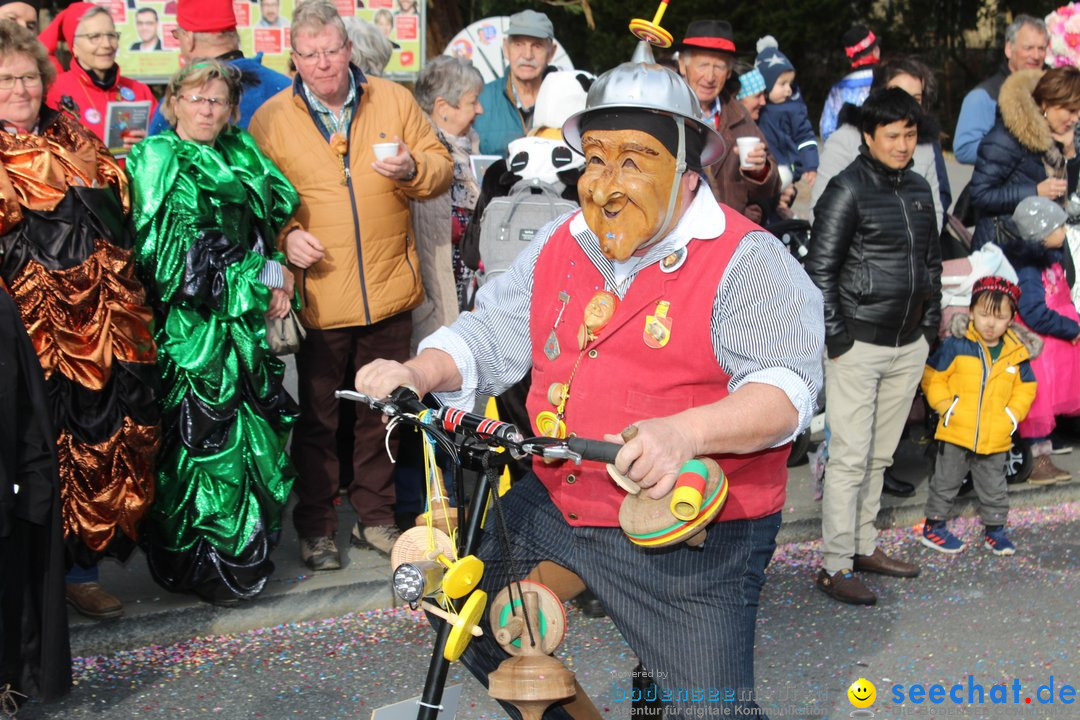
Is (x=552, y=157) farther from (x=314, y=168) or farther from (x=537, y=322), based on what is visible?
(x=537, y=322)

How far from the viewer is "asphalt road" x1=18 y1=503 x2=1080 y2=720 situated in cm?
450

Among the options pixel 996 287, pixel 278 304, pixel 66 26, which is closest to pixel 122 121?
pixel 278 304

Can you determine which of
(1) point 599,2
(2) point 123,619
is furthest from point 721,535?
(1) point 599,2

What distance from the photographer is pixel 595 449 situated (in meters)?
2.56

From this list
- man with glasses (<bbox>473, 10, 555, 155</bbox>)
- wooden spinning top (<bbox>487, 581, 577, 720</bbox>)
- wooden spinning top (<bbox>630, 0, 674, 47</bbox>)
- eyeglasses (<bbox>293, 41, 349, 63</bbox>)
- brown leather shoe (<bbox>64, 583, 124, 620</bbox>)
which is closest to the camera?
wooden spinning top (<bbox>487, 581, 577, 720</bbox>)

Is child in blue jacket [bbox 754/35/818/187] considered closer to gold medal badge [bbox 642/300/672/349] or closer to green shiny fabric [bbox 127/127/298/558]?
green shiny fabric [bbox 127/127/298/558]

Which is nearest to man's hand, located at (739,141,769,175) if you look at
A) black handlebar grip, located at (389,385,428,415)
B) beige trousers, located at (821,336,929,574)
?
beige trousers, located at (821,336,929,574)

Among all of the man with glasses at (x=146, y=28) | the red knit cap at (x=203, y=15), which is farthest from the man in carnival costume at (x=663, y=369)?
the man with glasses at (x=146, y=28)

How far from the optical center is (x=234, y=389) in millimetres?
4922

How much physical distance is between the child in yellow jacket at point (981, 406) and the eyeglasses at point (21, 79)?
13.5 feet

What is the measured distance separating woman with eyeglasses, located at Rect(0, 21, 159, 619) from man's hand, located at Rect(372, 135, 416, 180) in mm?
→ 1003

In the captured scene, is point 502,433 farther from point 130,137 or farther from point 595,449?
point 130,137

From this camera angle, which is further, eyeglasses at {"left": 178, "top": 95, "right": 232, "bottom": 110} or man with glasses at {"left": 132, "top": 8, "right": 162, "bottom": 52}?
man with glasses at {"left": 132, "top": 8, "right": 162, "bottom": 52}

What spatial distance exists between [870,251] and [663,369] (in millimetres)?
2692
